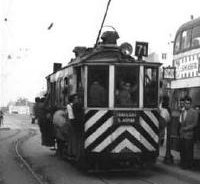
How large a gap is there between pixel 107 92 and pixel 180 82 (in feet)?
16.3

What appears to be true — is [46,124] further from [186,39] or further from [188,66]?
[186,39]

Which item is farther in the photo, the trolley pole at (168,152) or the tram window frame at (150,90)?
the trolley pole at (168,152)

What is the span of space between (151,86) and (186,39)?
6.09 metres

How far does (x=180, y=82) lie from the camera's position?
17953mm

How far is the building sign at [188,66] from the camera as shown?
61.1 ft

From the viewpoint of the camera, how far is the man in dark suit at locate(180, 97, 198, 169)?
14.7 metres

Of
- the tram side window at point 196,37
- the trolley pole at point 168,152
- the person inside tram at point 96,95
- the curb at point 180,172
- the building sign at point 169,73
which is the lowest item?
the curb at point 180,172

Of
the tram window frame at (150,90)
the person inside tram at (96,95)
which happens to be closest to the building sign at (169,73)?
the tram window frame at (150,90)

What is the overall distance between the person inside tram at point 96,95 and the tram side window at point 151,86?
3.45 ft

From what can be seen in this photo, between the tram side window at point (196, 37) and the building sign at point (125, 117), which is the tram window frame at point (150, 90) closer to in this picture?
the building sign at point (125, 117)

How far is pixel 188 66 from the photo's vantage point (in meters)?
19.4

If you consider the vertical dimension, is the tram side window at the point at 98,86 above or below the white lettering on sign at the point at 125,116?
above

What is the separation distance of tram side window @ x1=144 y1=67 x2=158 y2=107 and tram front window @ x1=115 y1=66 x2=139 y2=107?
0.24 metres

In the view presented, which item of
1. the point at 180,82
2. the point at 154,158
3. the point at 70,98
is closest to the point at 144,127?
the point at 154,158
